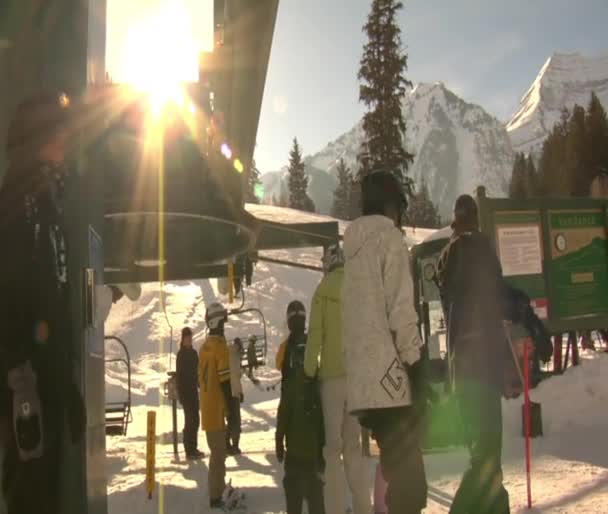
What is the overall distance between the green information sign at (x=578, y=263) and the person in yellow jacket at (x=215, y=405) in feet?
17.1

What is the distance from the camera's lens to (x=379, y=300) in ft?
10.5

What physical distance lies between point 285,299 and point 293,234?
27768mm

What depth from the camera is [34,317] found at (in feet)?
8.79

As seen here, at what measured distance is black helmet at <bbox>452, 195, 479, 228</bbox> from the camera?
13.7 feet

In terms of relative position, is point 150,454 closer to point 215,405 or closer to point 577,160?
point 215,405

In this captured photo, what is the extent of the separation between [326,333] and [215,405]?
238cm

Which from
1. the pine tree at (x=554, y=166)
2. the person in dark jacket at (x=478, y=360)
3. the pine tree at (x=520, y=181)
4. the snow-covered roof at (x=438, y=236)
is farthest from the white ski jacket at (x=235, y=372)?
the pine tree at (x=520, y=181)

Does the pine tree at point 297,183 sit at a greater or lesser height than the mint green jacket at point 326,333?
greater

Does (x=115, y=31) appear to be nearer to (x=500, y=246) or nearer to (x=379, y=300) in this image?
(x=379, y=300)

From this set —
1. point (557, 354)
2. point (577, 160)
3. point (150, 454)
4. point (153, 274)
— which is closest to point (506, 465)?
point (150, 454)

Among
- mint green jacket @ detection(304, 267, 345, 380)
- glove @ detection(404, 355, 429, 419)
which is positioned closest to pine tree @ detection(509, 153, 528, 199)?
mint green jacket @ detection(304, 267, 345, 380)

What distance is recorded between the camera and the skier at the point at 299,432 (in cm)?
468

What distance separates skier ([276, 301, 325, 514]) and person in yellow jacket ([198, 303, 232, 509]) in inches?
62.7

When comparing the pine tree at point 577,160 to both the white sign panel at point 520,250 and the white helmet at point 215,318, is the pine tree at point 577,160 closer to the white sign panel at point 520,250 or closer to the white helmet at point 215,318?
the white sign panel at point 520,250
